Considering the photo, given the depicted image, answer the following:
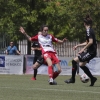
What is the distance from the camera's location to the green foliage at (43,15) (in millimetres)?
34531

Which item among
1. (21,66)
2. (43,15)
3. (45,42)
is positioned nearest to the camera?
(45,42)

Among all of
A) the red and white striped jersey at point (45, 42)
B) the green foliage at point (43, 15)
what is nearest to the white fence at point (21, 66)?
the green foliage at point (43, 15)

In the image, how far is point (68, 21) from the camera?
37.2 metres

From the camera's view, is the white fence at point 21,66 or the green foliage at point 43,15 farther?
the green foliage at point 43,15

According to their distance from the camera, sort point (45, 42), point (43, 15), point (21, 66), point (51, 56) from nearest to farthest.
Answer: point (51, 56), point (45, 42), point (21, 66), point (43, 15)

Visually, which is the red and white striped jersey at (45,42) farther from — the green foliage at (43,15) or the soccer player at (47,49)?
the green foliage at (43,15)

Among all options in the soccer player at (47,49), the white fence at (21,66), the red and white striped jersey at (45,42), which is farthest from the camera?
the white fence at (21,66)

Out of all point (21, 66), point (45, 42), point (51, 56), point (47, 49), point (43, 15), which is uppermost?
point (43, 15)

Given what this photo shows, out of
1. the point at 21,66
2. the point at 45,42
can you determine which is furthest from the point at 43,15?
the point at 45,42

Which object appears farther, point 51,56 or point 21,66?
point 21,66

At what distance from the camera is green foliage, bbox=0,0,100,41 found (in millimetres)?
34531

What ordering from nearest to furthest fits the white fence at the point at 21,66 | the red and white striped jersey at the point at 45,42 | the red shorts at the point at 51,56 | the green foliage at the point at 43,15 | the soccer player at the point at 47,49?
the soccer player at the point at 47,49
the red shorts at the point at 51,56
the red and white striped jersey at the point at 45,42
the white fence at the point at 21,66
the green foliage at the point at 43,15

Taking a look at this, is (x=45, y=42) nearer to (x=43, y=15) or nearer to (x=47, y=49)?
(x=47, y=49)

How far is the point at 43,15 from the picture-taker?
1391 inches
